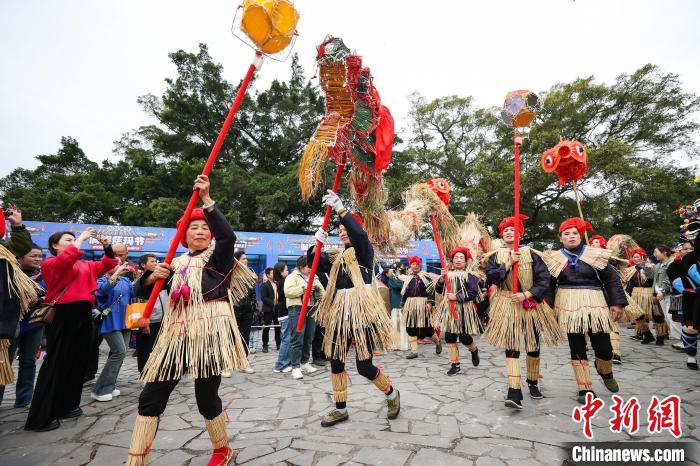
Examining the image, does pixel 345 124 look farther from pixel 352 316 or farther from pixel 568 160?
pixel 568 160

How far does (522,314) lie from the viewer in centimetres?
409

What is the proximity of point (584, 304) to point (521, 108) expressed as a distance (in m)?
2.26

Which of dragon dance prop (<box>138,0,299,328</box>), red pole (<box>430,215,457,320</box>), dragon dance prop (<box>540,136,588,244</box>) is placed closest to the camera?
dragon dance prop (<box>138,0,299,328</box>)

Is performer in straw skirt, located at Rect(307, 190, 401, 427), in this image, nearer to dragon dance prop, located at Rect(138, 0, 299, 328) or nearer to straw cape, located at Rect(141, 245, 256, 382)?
straw cape, located at Rect(141, 245, 256, 382)

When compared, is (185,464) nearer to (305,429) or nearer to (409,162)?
(305,429)

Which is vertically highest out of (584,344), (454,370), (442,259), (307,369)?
(442,259)

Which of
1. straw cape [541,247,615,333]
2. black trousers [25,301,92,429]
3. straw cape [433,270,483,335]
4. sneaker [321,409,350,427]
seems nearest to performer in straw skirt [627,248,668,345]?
straw cape [433,270,483,335]

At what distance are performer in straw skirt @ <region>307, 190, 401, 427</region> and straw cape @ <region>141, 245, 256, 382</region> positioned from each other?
0.99 m

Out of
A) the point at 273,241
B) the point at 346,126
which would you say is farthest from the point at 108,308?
the point at 273,241

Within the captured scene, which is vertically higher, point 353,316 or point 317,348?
point 353,316

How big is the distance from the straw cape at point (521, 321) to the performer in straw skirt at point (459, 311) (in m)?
1.23

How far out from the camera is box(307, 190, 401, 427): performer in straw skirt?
340 cm

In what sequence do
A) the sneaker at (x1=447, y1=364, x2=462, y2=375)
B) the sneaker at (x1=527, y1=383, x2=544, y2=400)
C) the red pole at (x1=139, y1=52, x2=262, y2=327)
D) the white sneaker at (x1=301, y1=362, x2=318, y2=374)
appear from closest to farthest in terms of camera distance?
the red pole at (x1=139, y1=52, x2=262, y2=327) → the sneaker at (x1=527, y1=383, x2=544, y2=400) → the sneaker at (x1=447, y1=364, x2=462, y2=375) → the white sneaker at (x1=301, y1=362, x2=318, y2=374)

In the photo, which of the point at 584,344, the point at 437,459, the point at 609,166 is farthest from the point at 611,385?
the point at 609,166
